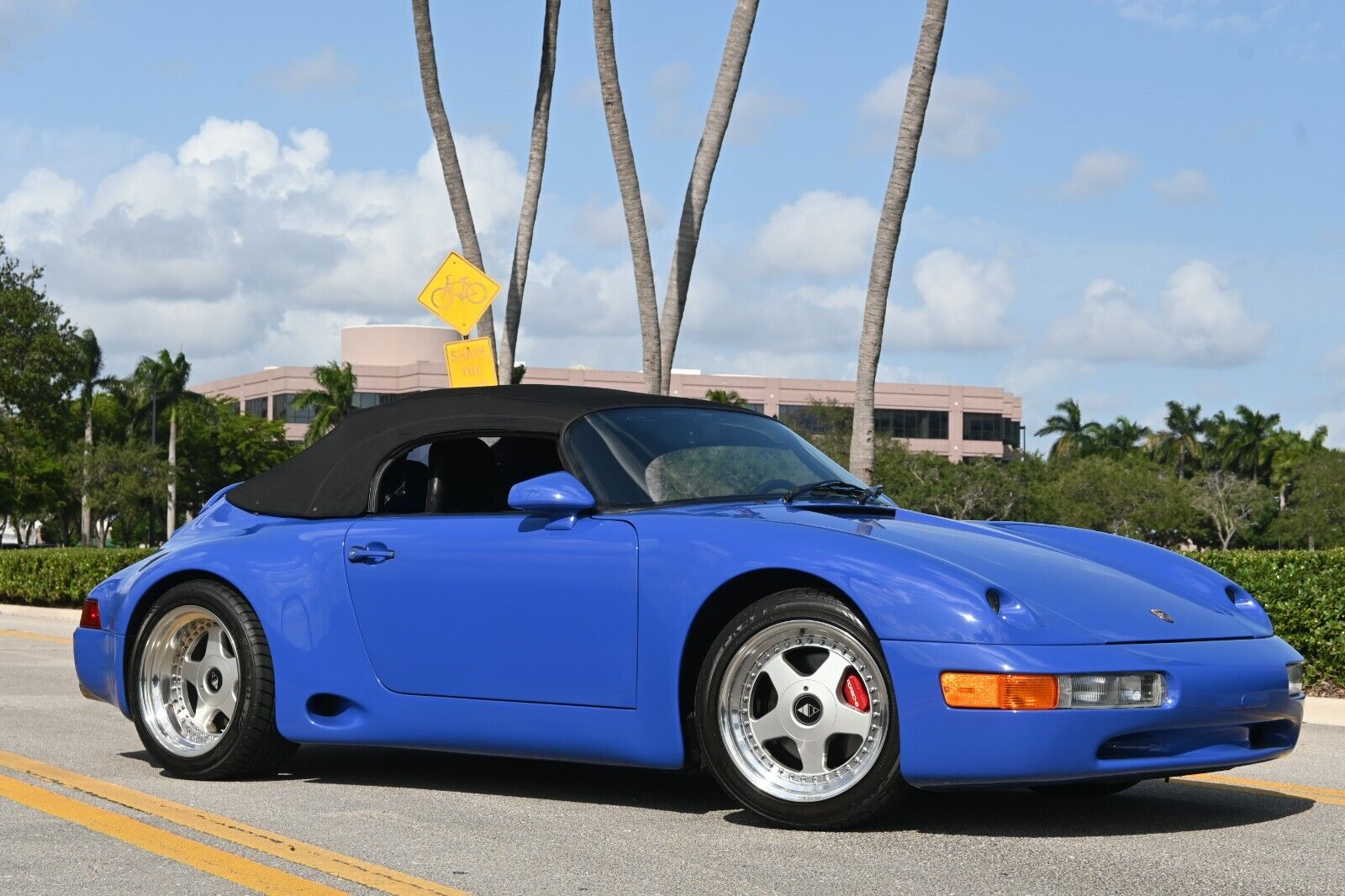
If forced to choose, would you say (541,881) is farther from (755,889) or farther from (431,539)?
(431,539)

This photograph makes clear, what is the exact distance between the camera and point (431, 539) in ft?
20.3

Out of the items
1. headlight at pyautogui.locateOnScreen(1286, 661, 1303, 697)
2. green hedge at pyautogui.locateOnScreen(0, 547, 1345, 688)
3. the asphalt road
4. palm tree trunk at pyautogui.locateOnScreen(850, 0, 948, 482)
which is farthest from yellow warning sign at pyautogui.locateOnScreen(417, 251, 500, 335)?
headlight at pyautogui.locateOnScreen(1286, 661, 1303, 697)

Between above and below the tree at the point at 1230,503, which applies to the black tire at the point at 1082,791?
below

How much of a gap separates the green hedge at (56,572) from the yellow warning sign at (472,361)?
Result: 12448 millimetres

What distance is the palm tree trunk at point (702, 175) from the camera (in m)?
18.4

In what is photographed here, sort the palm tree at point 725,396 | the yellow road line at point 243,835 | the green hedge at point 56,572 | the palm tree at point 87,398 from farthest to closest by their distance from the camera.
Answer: the palm tree at point 725,396 → the palm tree at point 87,398 → the green hedge at point 56,572 → the yellow road line at point 243,835

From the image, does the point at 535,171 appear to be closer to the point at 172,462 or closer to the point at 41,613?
the point at 41,613

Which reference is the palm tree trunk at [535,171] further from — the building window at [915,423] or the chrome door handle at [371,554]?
the building window at [915,423]

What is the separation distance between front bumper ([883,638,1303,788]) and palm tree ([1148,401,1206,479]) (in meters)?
116

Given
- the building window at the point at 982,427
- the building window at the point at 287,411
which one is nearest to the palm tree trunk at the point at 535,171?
the building window at the point at 287,411

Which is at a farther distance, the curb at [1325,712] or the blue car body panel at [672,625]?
the curb at [1325,712]

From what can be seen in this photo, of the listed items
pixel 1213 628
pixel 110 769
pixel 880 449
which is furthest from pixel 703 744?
pixel 880 449

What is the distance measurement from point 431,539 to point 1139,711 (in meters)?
2.60

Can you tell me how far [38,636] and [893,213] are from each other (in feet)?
31.9
